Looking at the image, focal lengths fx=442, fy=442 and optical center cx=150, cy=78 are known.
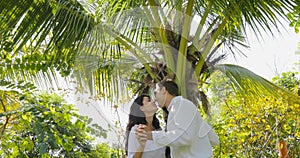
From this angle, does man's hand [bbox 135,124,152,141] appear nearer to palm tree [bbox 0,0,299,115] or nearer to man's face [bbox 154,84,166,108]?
man's face [bbox 154,84,166,108]

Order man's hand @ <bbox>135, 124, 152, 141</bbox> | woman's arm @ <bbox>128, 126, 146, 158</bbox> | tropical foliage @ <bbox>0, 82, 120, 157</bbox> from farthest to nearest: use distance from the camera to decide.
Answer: tropical foliage @ <bbox>0, 82, 120, 157</bbox>
woman's arm @ <bbox>128, 126, 146, 158</bbox>
man's hand @ <bbox>135, 124, 152, 141</bbox>

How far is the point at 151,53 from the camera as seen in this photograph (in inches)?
121

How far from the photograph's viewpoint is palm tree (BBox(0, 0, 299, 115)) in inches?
114

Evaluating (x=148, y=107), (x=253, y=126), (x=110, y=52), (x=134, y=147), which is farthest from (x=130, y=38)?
(x=253, y=126)

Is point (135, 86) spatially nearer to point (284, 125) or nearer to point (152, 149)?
point (152, 149)

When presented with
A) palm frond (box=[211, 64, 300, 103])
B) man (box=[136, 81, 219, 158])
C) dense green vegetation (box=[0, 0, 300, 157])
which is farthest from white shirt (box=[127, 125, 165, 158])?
palm frond (box=[211, 64, 300, 103])

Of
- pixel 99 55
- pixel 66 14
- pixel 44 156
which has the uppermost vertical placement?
pixel 66 14

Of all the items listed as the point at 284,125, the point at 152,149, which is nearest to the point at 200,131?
the point at 152,149

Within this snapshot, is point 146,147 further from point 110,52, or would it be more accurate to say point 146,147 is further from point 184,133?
point 110,52

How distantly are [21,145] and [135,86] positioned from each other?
95 cm

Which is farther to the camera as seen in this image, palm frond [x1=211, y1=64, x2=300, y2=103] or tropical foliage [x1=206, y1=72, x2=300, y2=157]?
tropical foliage [x1=206, y1=72, x2=300, y2=157]

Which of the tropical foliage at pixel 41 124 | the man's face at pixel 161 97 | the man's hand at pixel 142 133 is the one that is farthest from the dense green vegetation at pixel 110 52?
the man's hand at pixel 142 133

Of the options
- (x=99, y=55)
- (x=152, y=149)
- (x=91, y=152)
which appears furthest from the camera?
(x=91, y=152)

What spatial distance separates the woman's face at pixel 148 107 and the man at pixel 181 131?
0.26m
